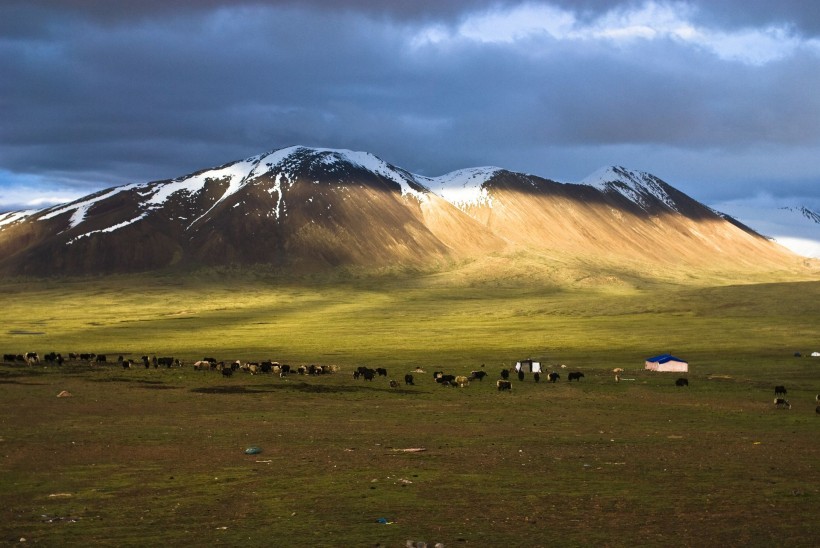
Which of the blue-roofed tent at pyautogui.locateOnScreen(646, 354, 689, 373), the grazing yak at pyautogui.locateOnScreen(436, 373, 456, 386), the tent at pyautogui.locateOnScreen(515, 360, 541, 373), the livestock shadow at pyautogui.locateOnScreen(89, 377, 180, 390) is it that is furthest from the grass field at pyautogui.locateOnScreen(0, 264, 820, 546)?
the tent at pyautogui.locateOnScreen(515, 360, 541, 373)

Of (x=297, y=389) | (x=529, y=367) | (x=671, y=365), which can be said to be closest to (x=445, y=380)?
(x=297, y=389)

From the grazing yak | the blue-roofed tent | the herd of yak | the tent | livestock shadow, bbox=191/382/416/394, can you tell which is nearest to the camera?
livestock shadow, bbox=191/382/416/394

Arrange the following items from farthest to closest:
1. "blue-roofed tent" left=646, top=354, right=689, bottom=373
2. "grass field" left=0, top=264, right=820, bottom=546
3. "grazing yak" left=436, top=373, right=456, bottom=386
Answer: "blue-roofed tent" left=646, top=354, right=689, bottom=373
"grazing yak" left=436, top=373, right=456, bottom=386
"grass field" left=0, top=264, right=820, bottom=546

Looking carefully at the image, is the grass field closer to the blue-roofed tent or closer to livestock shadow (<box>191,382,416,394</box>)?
livestock shadow (<box>191,382,416,394</box>)

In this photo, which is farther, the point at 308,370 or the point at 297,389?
the point at 308,370

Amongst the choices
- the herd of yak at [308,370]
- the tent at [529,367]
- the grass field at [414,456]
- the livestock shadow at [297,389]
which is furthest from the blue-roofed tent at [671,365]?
the livestock shadow at [297,389]

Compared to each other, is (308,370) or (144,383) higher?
(308,370)

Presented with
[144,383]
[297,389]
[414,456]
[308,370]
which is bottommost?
[414,456]

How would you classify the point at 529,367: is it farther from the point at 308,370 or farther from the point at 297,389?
the point at 297,389

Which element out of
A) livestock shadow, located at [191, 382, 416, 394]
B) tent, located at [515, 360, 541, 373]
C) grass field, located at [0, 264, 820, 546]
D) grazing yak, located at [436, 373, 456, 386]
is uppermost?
tent, located at [515, 360, 541, 373]

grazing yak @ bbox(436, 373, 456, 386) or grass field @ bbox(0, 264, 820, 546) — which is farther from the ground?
grazing yak @ bbox(436, 373, 456, 386)

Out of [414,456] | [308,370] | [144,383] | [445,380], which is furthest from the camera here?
[308,370]

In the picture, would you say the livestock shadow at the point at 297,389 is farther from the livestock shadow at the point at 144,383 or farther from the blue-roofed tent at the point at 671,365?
the blue-roofed tent at the point at 671,365

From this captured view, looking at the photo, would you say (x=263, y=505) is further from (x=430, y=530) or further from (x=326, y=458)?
(x=326, y=458)
